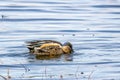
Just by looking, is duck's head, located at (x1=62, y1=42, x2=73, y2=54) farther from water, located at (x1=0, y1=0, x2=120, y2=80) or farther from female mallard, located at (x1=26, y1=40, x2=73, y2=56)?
water, located at (x1=0, y1=0, x2=120, y2=80)

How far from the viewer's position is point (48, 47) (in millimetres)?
13562

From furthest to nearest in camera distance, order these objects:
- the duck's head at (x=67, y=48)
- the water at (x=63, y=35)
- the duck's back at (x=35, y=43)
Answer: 1. the duck's head at (x=67, y=48)
2. the duck's back at (x=35, y=43)
3. the water at (x=63, y=35)

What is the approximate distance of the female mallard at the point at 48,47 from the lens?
525 inches

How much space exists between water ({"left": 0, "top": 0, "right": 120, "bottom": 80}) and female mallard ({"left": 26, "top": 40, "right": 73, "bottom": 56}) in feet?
0.54

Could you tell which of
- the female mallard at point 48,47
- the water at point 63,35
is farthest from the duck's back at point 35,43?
the water at point 63,35

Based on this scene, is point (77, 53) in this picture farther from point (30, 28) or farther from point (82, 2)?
point (82, 2)

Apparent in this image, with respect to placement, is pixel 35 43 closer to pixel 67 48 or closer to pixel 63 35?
pixel 67 48

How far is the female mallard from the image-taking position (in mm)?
13344

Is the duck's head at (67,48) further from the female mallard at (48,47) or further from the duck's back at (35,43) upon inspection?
the duck's back at (35,43)

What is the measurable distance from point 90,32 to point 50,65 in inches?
142

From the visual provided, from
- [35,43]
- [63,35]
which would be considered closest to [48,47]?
[35,43]

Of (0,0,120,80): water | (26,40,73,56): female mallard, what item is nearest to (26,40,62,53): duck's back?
(26,40,73,56): female mallard

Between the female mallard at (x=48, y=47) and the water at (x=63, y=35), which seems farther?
the female mallard at (x=48, y=47)

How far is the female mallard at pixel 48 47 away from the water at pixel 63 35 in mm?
166
